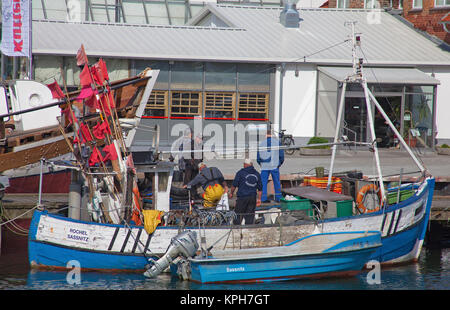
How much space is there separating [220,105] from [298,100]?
3.39 metres

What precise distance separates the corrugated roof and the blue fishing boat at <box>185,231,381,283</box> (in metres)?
14.6

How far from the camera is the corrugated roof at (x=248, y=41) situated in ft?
92.1

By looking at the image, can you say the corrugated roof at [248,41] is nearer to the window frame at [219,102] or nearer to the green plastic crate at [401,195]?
the window frame at [219,102]

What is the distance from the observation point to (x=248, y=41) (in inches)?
1164

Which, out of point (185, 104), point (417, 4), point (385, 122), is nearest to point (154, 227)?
point (185, 104)

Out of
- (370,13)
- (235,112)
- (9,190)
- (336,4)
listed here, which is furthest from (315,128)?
(9,190)

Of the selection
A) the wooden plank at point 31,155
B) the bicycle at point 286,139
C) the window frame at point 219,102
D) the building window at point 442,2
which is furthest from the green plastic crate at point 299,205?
the building window at point 442,2

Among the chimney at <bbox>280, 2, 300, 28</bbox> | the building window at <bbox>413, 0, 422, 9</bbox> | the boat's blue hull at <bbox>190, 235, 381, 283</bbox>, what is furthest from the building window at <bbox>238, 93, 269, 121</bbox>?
the boat's blue hull at <bbox>190, 235, 381, 283</bbox>

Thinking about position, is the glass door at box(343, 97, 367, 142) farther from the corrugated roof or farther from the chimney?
the chimney

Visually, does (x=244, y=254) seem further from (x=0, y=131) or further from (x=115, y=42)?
(x=115, y=42)

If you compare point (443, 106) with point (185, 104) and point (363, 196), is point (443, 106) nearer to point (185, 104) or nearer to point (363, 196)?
point (185, 104)

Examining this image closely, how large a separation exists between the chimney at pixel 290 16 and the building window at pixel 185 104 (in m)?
6.02

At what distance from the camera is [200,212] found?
1525 cm

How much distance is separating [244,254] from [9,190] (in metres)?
8.10
